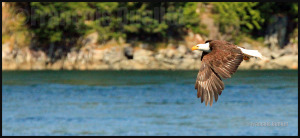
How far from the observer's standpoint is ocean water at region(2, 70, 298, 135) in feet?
103

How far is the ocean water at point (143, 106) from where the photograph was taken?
31.5 meters

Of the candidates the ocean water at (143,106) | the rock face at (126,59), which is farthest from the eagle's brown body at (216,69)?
the rock face at (126,59)

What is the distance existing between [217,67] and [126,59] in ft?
178

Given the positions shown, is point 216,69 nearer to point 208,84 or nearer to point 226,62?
point 226,62

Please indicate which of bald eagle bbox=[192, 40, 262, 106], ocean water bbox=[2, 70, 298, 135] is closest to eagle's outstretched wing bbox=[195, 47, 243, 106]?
bald eagle bbox=[192, 40, 262, 106]

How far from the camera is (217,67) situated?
13297mm

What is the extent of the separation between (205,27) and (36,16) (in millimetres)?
15100

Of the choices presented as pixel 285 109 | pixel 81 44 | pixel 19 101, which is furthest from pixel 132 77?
pixel 285 109

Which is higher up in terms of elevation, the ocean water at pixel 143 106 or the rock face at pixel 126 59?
the ocean water at pixel 143 106

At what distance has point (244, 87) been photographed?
164ft

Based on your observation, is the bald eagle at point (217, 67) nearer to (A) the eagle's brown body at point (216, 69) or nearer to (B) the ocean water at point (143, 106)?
(A) the eagle's brown body at point (216, 69)

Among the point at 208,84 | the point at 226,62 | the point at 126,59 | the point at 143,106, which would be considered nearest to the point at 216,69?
the point at 226,62

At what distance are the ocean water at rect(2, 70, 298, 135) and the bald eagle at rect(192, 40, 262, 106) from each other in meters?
16.1

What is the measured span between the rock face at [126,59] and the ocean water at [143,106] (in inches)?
208
